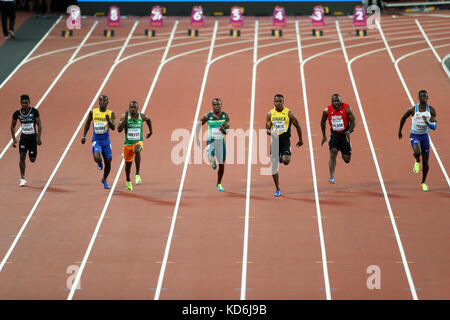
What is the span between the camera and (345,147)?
13703 mm

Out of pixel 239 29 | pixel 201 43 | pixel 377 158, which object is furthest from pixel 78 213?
pixel 239 29

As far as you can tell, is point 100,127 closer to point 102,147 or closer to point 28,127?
point 102,147

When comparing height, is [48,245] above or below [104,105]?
below

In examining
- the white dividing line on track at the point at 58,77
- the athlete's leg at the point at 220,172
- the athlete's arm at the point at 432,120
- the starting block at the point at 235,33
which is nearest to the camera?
the athlete's arm at the point at 432,120

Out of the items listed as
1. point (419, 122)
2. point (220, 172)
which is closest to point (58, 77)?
point (220, 172)

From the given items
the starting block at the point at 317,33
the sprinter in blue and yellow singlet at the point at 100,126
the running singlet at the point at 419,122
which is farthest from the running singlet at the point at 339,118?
the starting block at the point at 317,33

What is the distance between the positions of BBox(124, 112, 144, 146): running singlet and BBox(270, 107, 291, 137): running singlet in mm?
2214

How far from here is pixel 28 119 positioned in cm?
1381

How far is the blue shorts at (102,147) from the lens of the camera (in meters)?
13.6

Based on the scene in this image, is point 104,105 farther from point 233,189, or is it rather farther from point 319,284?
point 319,284

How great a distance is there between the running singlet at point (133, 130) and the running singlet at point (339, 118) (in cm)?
320

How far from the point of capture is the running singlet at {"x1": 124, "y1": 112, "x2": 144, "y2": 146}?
13.6 m

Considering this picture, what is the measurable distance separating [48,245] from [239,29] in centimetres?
1460

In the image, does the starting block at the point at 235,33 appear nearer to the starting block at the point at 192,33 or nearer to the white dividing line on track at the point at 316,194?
the starting block at the point at 192,33
